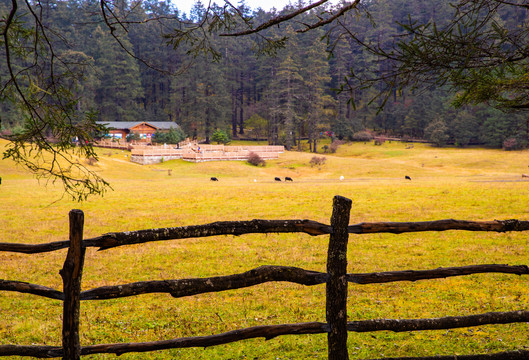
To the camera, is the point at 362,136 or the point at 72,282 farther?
the point at 362,136

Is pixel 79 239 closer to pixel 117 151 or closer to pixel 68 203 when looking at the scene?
pixel 68 203

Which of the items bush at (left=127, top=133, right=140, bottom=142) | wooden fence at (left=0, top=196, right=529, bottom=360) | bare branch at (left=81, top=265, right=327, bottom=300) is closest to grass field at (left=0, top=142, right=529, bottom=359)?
wooden fence at (left=0, top=196, right=529, bottom=360)

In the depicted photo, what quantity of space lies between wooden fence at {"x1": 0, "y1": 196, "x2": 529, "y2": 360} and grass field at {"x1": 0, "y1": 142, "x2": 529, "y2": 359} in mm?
1090

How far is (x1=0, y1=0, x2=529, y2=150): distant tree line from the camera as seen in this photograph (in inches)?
2751

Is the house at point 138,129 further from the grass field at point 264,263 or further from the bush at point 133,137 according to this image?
the grass field at point 264,263

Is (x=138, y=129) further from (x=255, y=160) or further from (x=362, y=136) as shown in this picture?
(x=362, y=136)

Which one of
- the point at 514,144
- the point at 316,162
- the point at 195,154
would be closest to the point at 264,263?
the point at 316,162

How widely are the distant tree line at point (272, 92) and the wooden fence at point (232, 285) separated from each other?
211 feet

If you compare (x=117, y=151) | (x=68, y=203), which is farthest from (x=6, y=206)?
(x=117, y=151)

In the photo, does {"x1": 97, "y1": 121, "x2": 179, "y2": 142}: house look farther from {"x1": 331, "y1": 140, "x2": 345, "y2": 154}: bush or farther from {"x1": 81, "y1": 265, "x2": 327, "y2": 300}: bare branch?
{"x1": 81, "y1": 265, "x2": 327, "y2": 300}: bare branch

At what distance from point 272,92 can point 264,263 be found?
67.2 m

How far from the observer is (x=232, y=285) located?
4.17m

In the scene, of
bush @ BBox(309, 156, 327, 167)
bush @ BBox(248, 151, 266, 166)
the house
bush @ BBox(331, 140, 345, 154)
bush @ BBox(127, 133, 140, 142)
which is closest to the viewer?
bush @ BBox(309, 156, 327, 167)

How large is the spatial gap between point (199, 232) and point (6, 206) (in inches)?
738
